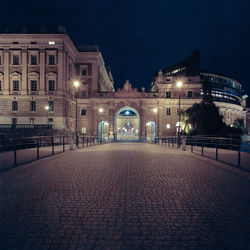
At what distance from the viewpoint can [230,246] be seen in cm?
277

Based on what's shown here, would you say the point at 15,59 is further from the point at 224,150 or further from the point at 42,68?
the point at 224,150

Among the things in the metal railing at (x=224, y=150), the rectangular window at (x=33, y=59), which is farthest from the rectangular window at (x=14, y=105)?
the metal railing at (x=224, y=150)

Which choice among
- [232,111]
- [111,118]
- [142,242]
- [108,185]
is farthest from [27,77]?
[232,111]

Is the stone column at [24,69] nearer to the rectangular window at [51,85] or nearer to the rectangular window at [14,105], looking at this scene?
the rectangular window at [14,105]

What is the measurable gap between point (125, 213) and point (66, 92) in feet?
132

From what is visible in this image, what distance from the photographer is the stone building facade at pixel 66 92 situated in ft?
128

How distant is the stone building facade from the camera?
38906 mm

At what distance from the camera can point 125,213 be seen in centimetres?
385

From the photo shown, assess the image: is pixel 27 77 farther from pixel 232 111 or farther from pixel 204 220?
pixel 232 111

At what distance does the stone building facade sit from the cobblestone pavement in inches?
1101

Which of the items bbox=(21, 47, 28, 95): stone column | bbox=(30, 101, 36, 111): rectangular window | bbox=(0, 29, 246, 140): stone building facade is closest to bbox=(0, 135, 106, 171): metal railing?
bbox=(0, 29, 246, 140): stone building facade

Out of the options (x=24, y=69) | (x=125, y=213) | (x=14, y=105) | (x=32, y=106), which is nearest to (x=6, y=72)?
(x=24, y=69)

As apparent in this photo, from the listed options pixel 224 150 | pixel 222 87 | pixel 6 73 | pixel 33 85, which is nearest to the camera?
pixel 224 150

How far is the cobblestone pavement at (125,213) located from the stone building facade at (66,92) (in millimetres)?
27956
